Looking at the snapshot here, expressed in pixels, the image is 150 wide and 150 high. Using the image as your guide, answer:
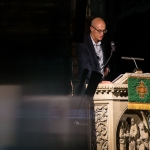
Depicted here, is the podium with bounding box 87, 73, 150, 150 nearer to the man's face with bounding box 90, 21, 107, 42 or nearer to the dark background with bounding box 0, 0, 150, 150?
the dark background with bounding box 0, 0, 150, 150

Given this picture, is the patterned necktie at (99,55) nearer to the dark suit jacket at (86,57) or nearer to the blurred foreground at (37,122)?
the dark suit jacket at (86,57)

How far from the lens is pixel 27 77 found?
7055 mm

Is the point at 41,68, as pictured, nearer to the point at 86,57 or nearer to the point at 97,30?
the point at 86,57

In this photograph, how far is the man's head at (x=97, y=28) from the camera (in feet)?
23.9

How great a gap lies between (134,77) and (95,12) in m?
2.26

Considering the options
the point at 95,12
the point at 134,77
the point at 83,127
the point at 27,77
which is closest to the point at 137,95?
the point at 134,77

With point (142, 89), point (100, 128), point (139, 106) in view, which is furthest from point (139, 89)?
point (100, 128)

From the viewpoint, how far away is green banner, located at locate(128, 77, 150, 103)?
6.90 m

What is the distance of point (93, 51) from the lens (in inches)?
290

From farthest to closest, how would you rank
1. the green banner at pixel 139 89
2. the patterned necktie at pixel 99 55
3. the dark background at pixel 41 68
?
the patterned necktie at pixel 99 55 < the green banner at pixel 139 89 < the dark background at pixel 41 68

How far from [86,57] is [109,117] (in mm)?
916

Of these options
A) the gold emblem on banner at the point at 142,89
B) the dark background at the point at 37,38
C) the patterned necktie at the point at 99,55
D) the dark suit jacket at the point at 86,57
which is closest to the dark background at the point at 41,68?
the dark background at the point at 37,38

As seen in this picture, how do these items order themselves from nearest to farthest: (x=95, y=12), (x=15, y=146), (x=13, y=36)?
(x=15, y=146), (x=13, y=36), (x=95, y=12)

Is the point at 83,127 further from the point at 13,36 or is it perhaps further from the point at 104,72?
the point at 13,36
